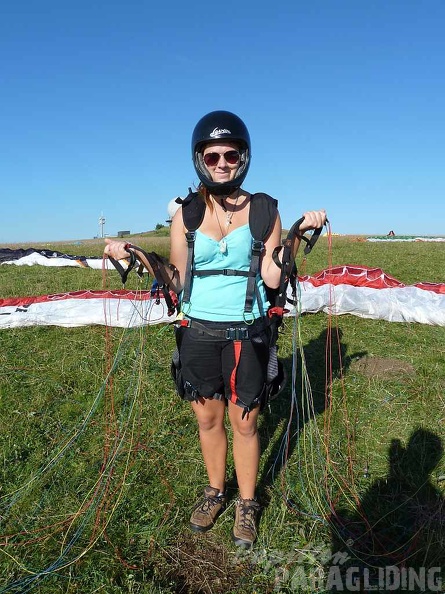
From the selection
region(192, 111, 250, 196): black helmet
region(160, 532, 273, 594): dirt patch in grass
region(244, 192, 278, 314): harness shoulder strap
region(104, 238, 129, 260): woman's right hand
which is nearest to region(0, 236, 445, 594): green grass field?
region(160, 532, 273, 594): dirt patch in grass

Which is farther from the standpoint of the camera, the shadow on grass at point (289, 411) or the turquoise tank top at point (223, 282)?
the shadow on grass at point (289, 411)

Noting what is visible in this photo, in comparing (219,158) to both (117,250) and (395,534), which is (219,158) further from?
(395,534)

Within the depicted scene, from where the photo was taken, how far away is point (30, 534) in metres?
2.88

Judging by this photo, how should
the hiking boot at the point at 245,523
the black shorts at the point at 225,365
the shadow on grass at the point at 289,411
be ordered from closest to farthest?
1. the black shorts at the point at 225,365
2. the hiking boot at the point at 245,523
3. the shadow on grass at the point at 289,411

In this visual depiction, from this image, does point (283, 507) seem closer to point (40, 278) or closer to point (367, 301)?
point (367, 301)

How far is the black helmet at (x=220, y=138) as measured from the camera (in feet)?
8.23

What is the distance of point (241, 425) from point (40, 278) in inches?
469

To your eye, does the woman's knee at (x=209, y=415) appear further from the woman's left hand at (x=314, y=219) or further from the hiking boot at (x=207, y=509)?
the woman's left hand at (x=314, y=219)

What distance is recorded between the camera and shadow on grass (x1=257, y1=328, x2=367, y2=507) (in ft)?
11.4

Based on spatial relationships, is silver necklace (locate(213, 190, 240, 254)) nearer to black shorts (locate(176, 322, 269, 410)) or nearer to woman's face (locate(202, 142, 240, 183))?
woman's face (locate(202, 142, 240, 183))

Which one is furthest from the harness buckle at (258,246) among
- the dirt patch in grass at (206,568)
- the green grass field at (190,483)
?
the dirt patch in grass at (206,568)

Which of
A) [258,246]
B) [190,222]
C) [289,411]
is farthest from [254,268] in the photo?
[289,411]

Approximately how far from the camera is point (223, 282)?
2551 millimetres

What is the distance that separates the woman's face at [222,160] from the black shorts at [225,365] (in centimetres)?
89
